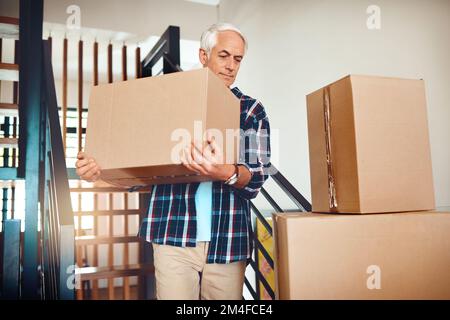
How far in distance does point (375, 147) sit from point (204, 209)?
477 mm

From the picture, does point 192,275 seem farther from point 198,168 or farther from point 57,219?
point 57,219

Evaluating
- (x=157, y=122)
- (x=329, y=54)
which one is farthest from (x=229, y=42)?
(x=329, y=54)

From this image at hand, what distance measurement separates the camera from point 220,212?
1.13 m

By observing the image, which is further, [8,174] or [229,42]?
[8,174]

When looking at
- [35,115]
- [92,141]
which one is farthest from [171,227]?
[35,115]

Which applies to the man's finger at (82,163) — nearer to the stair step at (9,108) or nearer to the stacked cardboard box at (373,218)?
the stacked cardboard box at (373,218)

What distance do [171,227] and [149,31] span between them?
292 cm

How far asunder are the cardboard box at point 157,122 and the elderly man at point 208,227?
67 mm

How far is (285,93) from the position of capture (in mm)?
2703

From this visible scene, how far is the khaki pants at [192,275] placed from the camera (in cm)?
107

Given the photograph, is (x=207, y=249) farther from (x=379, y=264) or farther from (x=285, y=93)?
(x=285, y=93)

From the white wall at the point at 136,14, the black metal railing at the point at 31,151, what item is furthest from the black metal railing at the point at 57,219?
the white wall at the point at 136,14

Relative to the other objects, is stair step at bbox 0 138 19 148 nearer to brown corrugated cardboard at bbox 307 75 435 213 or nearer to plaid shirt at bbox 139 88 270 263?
plaid shirt at bbox 139 88 270 263

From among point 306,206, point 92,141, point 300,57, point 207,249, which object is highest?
point 300,57
